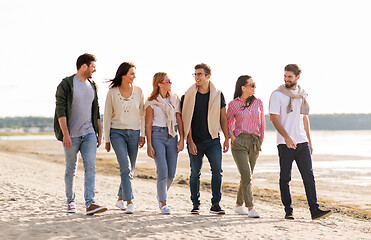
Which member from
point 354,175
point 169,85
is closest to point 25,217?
point 169,85

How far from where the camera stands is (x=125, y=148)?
20.0ft

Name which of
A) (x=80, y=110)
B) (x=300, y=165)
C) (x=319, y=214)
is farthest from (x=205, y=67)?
(x=319, y=214)

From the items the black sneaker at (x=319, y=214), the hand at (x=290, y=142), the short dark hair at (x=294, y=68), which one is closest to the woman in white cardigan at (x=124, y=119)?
the hand at (x=290, y=142)

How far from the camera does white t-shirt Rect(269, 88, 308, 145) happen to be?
20.4 ft

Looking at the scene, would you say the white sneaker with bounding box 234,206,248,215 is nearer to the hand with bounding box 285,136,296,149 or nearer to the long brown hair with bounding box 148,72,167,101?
the hand with bounding box 285,136,296,149

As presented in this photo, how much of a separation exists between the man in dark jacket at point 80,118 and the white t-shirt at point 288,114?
2587mm

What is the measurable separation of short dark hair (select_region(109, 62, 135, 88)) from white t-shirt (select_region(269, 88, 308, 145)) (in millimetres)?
2099

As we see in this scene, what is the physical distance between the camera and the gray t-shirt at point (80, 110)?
5.95m

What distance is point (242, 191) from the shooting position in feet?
21.2

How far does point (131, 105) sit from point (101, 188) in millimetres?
5941

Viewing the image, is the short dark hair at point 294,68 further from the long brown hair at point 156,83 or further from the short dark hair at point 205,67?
the long brown hair at point 156,83

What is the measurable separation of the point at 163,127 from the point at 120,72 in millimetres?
989

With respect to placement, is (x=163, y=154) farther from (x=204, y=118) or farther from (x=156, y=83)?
(x=156, y=83)

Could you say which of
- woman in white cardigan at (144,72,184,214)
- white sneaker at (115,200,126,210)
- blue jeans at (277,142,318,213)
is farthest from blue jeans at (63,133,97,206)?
blue jeans at (277,142,318,213)
